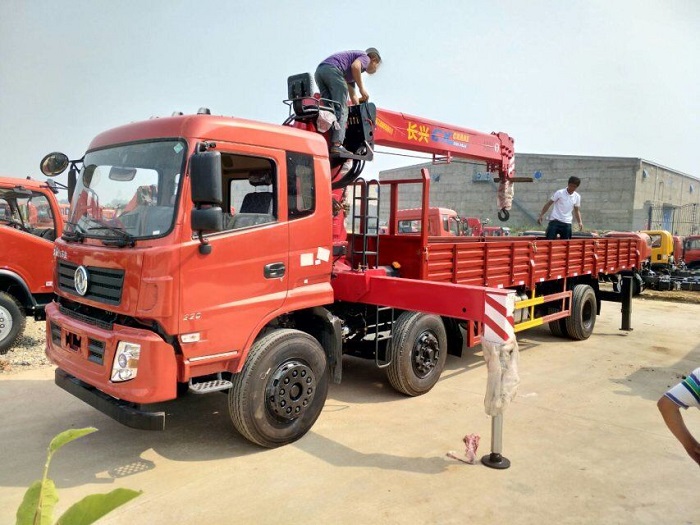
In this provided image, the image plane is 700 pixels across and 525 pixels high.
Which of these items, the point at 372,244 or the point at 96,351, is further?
the point at 372,244

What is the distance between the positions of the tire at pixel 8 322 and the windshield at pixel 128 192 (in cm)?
322

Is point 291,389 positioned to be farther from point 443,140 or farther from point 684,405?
point 443,140

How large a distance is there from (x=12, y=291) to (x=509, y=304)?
6567 millimetres

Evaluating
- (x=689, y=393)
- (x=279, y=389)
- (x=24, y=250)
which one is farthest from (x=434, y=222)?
(x=689, y=393)

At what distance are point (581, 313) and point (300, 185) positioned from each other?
5.77 metres

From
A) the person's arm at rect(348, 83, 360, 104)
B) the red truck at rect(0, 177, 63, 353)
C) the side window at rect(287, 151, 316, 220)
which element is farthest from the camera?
the red truck at rect(0, 177, 63, 353)

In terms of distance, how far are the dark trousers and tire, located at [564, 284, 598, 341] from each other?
36.6 inches

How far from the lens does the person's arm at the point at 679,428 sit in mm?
2281

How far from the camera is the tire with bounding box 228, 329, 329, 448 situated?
149 inches

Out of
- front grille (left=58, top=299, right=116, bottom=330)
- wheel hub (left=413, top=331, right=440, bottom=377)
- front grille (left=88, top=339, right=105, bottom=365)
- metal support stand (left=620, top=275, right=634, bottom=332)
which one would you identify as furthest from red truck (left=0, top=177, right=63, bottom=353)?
metal support stand (left=620, top=275, right=634, bottom=332)

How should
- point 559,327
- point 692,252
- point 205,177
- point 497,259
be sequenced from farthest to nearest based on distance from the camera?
point 692,252
point 559,327
point 497,259
point 205,177

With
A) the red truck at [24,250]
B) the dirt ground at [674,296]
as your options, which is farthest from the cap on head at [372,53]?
the dirt ground at [674,296]

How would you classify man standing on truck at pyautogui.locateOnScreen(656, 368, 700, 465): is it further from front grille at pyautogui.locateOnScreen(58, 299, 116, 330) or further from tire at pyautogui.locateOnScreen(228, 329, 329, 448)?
front grille at pyautogui.locateOnScreen(58, 299, 116, 330)

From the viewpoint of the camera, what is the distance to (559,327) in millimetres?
8289
